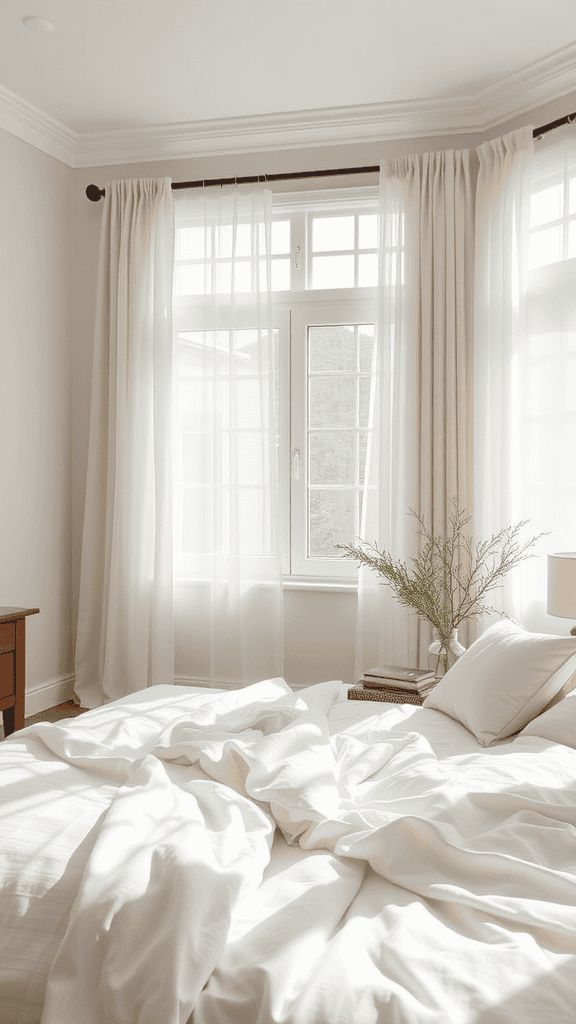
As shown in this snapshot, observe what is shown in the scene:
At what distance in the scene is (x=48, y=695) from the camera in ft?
15.5

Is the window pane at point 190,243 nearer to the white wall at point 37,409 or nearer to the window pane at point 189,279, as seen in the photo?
the window pane at point 189,279

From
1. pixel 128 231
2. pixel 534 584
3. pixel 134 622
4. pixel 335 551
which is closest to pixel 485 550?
pixel 534 584

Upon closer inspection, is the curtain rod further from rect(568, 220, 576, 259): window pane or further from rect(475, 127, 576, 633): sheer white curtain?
rect(568, 220, 576, 259): window pane

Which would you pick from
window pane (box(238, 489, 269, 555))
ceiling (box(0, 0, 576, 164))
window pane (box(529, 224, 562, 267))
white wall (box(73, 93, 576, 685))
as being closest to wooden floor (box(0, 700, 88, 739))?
white wall (box(73, 93, 576, 685))

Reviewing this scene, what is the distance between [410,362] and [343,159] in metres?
1.23

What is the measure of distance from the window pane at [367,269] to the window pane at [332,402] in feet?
→ 1.75

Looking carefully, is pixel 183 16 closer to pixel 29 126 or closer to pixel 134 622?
pixel 29 126

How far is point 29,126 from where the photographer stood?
→ 175 inches

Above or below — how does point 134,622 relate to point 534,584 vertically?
below

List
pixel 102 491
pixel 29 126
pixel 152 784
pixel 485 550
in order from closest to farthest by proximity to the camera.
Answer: pixel 152 784, pixel 485 550, pixel 29 126, pixel 102 491

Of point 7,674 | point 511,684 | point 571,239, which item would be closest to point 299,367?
point 571,239

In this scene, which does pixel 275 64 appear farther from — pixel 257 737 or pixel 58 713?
pixel 58 713

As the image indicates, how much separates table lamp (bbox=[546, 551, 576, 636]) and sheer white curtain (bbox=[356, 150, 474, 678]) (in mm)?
1141

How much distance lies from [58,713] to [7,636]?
1177mm
